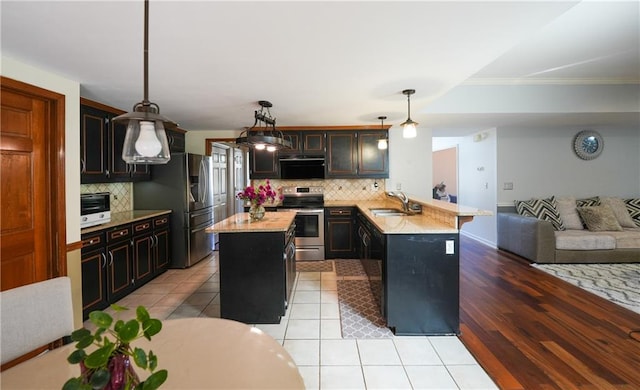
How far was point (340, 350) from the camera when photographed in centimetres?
224

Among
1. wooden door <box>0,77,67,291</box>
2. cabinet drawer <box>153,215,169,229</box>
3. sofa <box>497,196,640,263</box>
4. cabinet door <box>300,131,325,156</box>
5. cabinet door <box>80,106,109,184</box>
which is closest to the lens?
wooden door <box>0,77,67,291</box>

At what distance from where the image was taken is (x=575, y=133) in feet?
17.2

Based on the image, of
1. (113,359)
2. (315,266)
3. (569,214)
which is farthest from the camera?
(569,214)

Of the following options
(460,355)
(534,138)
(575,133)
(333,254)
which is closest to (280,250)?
(460,355)

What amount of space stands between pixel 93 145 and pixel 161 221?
1.26 meters

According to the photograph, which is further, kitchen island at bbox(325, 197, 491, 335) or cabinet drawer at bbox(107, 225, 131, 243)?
cabinet drawer at bbox(107, 225, 131, 243)

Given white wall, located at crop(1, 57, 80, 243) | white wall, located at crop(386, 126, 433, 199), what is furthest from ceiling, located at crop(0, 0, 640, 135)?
white wall, located at crop(386, 126, 433, 199)

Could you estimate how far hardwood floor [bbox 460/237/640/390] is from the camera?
193cm

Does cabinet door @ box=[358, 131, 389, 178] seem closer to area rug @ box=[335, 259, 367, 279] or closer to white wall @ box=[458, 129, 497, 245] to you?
area rug @ box=[335, 259, 367, 279]

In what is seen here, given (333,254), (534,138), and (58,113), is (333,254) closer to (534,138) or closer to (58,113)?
(58,113)

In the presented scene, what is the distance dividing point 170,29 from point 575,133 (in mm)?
6564

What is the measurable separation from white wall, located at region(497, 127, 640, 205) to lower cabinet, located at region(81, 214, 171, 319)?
5.68m

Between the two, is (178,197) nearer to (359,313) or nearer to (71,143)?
(71,143)

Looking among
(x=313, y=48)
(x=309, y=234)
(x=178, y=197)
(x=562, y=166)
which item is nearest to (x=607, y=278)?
(x=562, y=166)
